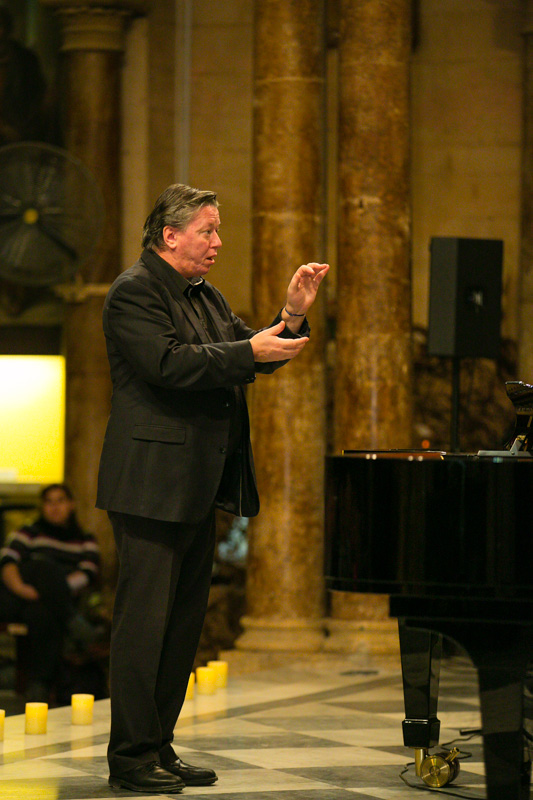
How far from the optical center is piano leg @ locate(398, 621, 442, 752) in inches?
147

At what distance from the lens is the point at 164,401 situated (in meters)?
3.69

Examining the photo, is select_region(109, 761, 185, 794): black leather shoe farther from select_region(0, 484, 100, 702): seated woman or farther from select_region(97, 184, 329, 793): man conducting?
select_region(0, 484, 100, 702): seated woman

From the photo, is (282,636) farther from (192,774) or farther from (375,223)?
(192,774)

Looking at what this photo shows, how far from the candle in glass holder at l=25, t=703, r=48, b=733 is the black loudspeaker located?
283 centimetres

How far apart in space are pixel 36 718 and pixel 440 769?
163cm

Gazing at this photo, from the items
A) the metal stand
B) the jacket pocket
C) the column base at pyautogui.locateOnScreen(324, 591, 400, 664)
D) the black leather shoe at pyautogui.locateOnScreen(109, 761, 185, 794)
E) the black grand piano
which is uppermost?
the metal stand

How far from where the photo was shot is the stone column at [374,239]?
6.81 metres

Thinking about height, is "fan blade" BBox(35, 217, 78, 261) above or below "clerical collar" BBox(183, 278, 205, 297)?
above

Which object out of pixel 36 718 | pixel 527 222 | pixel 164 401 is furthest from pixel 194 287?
pixel 527 222

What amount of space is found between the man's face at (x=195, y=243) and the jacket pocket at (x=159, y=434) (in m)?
0.48

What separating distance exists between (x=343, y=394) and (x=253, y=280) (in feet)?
2.58

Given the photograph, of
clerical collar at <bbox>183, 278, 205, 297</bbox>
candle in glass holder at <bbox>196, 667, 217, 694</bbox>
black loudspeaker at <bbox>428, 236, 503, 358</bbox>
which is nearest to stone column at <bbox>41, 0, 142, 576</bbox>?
black loudspeaker at <bbox>428, 236, 503, 358</bbox>

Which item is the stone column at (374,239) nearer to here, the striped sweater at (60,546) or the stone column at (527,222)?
the striped sweater at (60,546)

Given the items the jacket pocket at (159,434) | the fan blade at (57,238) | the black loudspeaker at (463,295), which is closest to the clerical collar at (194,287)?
the jacket pocket at (159,434)
